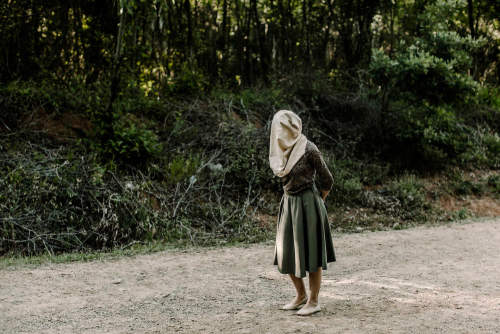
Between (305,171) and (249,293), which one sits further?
(249,293)

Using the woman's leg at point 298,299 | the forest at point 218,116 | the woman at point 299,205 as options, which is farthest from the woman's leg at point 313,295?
the forest at point 218,116

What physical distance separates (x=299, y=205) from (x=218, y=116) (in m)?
7.21

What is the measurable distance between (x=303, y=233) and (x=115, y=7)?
8.28 meters

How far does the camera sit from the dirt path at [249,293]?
4.00 metres

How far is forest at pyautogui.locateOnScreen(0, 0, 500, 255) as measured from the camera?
25.8 feet

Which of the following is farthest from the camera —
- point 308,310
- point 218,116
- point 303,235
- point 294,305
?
point 218,116

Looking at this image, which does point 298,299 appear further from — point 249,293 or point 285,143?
point 285,143

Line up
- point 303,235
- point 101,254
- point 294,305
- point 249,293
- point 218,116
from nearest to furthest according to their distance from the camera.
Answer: point 303,235 → point 294,305 → point 249,293 → point 101,254 → point 218,116

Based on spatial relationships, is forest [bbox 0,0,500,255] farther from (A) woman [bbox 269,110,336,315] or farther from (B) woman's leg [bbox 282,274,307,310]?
(A) woman [bbox 269,110,336,315]

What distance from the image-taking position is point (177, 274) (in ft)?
19.2

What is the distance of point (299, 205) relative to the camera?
4.09 meters

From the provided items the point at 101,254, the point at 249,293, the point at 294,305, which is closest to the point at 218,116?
the point at 101,254

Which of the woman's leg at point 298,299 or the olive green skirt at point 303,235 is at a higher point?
the olive green skirt at point 303,235

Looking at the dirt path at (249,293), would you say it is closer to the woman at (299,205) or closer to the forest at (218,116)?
the woman at (299,205)
